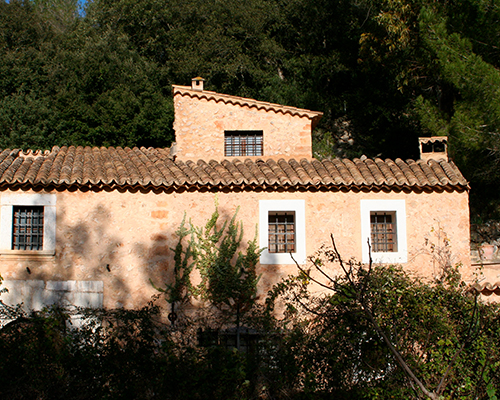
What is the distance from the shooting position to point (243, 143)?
39.8 ft

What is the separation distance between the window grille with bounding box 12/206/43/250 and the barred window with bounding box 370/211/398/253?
6919mm

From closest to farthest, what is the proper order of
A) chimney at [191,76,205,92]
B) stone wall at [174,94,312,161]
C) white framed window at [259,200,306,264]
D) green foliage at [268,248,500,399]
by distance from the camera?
green foliage at [268,248,500,399]
white framed window at [259,200,306,264]
stone wall at [174,94,312,161]
chimney at [191,76,205,92]

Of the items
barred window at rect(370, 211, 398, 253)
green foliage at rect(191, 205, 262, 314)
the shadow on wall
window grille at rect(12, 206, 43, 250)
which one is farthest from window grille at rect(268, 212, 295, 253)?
window grille at rect(12, 206, 43, 250)

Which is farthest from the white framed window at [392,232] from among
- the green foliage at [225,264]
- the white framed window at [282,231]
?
the green foliage at [225,264]

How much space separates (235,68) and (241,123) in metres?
10.6

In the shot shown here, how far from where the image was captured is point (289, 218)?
32.9 feet

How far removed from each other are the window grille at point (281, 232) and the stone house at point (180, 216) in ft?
0.07

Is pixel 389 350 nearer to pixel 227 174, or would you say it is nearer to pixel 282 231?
pixel 282 231

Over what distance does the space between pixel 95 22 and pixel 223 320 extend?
74.3 feet

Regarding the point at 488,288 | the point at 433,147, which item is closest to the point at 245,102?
the point at 433,147

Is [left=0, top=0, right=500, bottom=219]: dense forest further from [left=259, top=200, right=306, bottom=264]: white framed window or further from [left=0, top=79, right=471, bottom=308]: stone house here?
[left=259, top=200, right=306, bottom=264]: white framed window

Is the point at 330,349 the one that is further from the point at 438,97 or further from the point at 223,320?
the point at 438,97

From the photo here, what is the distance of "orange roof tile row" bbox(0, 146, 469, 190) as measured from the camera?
30.9 ft

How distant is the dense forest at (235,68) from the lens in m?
16.1
